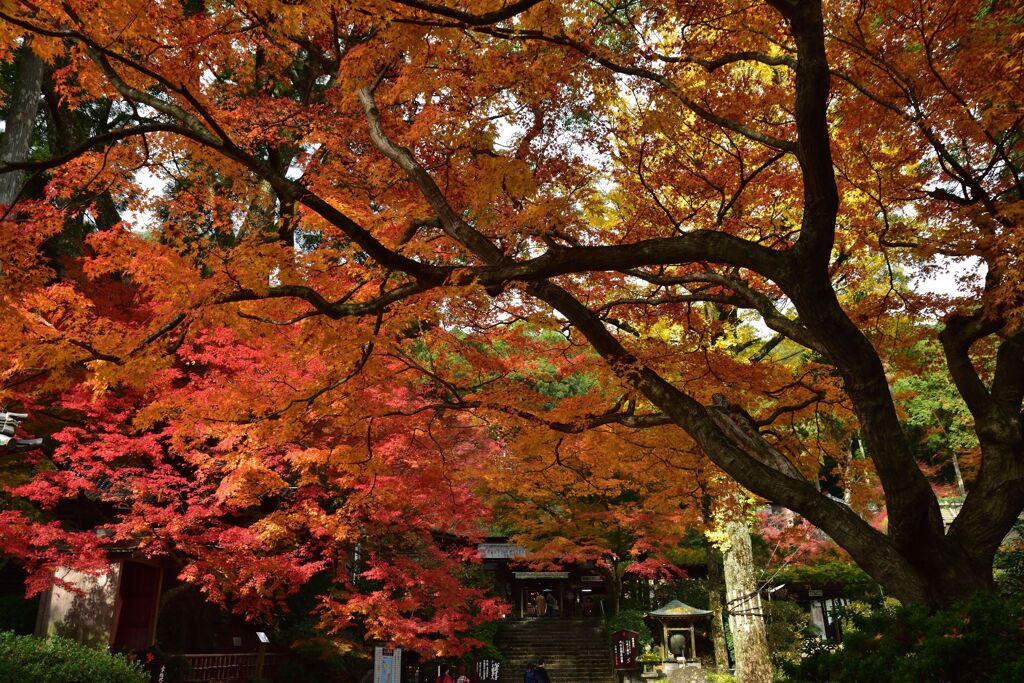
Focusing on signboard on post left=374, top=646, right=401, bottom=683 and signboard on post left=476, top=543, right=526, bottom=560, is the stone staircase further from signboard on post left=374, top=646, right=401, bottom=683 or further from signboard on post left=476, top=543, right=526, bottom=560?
signboard on post left=374, top=646, right=401, bottom=683

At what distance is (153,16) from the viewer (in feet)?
25.7

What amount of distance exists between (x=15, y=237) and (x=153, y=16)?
3.09 m

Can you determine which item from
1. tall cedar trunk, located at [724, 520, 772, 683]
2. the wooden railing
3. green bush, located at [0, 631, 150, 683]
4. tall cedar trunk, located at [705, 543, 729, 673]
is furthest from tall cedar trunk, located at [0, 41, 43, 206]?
tall cedar trunk, located at [705, 543, 729, 673]

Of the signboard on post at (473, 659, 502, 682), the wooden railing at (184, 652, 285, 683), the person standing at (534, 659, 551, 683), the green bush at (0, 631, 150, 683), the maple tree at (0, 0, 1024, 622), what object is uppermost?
the maple tree at (0, 0, 1024, 622)

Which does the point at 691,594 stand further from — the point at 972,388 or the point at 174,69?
the point at 174,69

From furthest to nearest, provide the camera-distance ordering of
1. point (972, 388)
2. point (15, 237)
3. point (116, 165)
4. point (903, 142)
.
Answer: point (116, 165)
point (15, 237)
point (903, 142)
point (972, 388)

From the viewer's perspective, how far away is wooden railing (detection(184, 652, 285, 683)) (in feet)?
43.1

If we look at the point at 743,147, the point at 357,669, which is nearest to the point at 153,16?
the point at 743,147

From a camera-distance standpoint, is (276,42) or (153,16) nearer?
(153,16)

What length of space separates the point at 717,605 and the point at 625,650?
10.9ft

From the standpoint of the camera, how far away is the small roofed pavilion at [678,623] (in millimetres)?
20625

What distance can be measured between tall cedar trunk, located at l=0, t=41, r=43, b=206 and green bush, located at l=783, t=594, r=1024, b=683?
1283cm

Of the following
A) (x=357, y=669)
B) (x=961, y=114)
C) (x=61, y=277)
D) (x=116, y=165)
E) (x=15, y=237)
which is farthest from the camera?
(x=357, y=669)

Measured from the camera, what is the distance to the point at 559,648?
80.2ft
